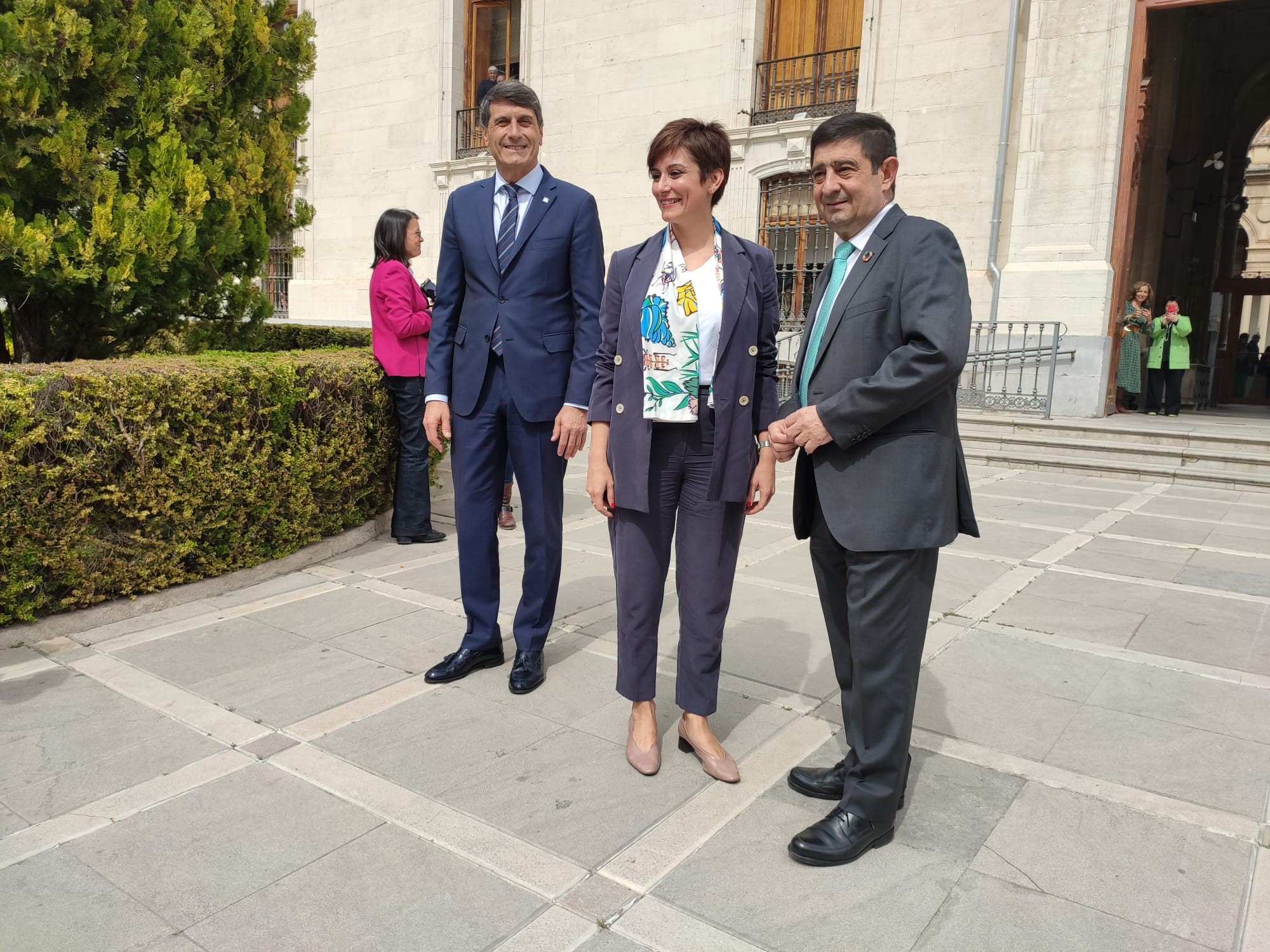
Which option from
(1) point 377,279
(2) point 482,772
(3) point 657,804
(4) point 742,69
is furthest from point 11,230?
(4) point 742,69

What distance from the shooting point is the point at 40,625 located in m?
4.00

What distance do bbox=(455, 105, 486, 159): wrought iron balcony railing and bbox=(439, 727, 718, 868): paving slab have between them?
1804 cm

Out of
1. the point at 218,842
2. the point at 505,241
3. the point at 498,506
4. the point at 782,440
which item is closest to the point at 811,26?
the point at 505,241

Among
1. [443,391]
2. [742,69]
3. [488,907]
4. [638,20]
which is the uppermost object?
[638,20]

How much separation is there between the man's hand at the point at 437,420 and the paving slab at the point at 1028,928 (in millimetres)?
2469

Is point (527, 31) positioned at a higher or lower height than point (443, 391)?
higher

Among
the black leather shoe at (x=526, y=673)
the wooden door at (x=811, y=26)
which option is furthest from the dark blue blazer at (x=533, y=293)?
the wooden door at (x=811, y=26)

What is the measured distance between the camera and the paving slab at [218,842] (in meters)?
2.32

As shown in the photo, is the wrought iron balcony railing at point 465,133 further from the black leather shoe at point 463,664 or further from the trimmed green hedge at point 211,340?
the black leather shoe at point 463,664

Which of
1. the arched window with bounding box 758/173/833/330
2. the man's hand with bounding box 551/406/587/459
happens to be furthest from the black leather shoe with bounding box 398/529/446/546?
the arched window with bounding box 758/173/833/330

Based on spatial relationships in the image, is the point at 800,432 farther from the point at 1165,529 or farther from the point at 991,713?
the point at 1165,529

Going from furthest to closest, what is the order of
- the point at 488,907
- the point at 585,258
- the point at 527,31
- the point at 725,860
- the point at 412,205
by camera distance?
the point at 412,205, the point at 527,31, the point at 585,258, the point at 725,860, the point at 488,907

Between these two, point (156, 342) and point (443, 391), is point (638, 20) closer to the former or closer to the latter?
point (156, 342)

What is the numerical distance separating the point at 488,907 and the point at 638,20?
16.5 m
